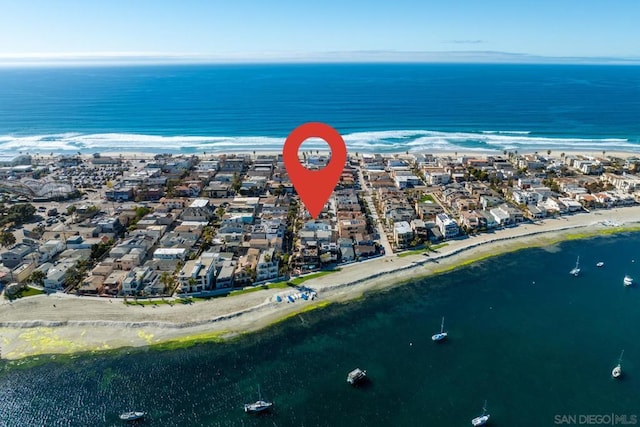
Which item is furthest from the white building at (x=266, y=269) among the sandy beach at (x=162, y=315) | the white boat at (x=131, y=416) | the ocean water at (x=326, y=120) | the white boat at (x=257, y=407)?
the ocean water at (x=326, y=120)

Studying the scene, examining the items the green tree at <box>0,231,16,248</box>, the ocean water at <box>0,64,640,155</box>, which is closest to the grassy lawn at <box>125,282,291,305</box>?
the green tree at <box>0,231,16,248</box>

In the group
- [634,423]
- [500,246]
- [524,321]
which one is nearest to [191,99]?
[500,246]

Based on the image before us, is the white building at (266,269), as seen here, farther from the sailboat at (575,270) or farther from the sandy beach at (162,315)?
the sailboat at (575,270)

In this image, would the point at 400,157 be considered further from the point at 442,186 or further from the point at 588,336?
the point at 588,336

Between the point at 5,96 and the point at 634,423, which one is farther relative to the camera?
the point at 5,96

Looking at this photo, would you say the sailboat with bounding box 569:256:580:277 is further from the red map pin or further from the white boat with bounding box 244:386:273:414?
the white boat with bounding box 244:386:273:414
